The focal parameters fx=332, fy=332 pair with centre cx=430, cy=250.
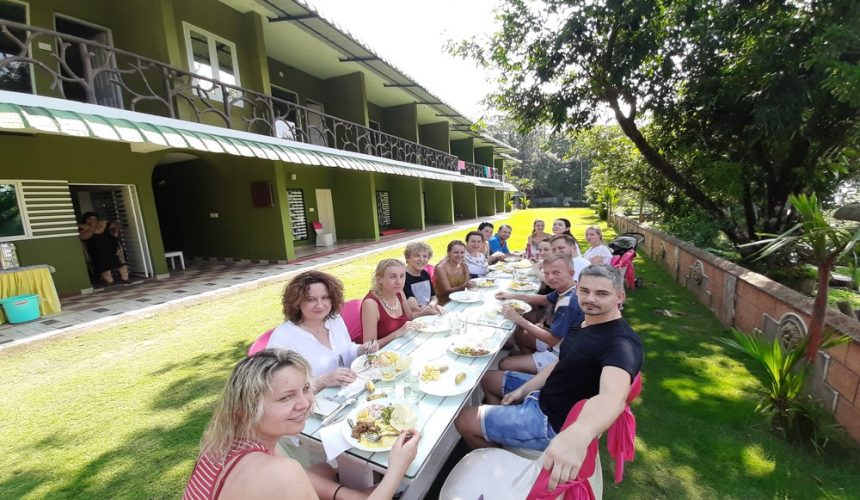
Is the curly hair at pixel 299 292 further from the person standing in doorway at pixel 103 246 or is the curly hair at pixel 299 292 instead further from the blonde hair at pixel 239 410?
the person standing in doorway at pixel 103 246

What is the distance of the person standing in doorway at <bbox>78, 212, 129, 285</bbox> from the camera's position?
309 inches

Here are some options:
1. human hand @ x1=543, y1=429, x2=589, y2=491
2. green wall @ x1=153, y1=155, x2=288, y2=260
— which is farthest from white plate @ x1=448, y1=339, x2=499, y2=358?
green wall @ x1=153, y1=155, x2=288, y2=260

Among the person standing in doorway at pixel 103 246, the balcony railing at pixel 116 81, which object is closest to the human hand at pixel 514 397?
the balcony railing at pixel 116 81

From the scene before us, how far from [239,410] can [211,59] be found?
10.3m

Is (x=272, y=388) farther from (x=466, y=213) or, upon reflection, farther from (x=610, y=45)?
(x=466, y=213)

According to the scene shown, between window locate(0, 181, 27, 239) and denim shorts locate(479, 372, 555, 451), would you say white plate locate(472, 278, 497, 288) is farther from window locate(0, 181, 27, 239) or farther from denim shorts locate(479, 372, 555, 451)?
window locate(0, 181, 27, 239)

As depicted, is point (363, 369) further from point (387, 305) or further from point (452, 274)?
point (452, 274)

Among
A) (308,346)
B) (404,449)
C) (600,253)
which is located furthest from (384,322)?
(600,253)

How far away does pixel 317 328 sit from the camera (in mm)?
2410

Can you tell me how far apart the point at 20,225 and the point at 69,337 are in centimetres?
333

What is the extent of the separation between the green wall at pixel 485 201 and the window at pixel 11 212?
2403cm

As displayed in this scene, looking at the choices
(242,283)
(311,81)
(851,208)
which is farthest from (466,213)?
(851,208)

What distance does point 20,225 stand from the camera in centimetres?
634

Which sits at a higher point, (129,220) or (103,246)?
(129,220)
